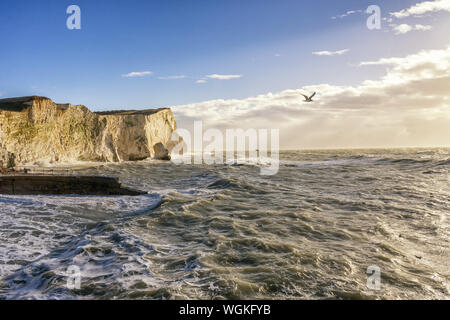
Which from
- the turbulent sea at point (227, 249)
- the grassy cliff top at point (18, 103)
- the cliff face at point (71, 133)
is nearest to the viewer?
the turbulent sea at point (227, 249)

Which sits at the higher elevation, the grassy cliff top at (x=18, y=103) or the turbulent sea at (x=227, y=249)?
the grassy cliff top at (x=18, y=103)

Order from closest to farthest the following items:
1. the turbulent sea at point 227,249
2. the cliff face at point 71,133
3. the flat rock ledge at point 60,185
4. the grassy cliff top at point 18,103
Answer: the turbulent sea at point 227,249, the flat rock ledge at point 60,185, the cliff face at point 71,133, the grassy cliff top at point 18,103

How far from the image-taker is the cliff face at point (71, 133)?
3428 cm

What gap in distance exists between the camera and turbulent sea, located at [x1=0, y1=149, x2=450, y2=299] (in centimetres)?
559

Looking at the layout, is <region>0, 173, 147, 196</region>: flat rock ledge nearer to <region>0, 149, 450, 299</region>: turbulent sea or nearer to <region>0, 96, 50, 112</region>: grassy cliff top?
<region>0, 149, 450, 299</region>: turbulent sea

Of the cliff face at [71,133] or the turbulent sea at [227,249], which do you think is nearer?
the turbulent sea at [227,249]

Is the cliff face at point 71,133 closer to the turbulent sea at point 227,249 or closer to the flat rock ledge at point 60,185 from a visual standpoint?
the flat rock ledge at point 60,185

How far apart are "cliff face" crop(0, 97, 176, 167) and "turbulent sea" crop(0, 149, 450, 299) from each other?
24407 mm

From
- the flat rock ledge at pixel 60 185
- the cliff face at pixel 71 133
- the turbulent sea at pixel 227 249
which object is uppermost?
the cliff face at pixel 71 133

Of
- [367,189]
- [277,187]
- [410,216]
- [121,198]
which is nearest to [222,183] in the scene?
[277,187]

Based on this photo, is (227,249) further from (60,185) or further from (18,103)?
(18,103)

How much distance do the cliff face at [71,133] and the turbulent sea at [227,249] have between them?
2441cm

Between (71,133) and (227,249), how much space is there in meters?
43.2

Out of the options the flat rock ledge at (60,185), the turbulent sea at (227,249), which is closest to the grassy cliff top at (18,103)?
the flat rock ledge at (60,185)
